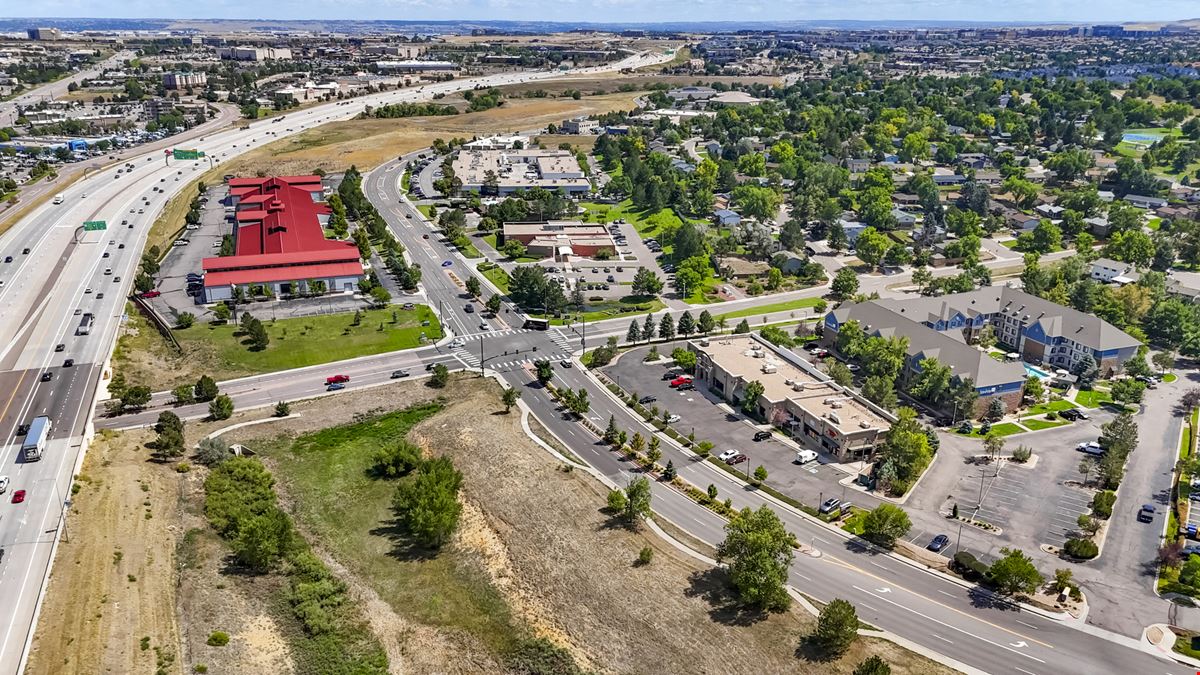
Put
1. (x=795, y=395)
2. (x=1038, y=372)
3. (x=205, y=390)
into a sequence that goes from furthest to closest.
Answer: (x=1038, y=372)
(x=205, y=390)
(x=795, y=395)

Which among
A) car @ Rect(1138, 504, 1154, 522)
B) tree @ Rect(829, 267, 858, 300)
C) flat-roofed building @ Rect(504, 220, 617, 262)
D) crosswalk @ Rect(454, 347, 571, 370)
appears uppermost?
flat-roofed building @ Rect(504, 220, 617, 262)

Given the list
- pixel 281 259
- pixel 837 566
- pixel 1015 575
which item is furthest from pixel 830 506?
pixel 281 259

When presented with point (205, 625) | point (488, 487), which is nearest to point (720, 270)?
point (488, 487)

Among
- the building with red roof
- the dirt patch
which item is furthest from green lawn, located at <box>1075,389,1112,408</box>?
the building with red roof

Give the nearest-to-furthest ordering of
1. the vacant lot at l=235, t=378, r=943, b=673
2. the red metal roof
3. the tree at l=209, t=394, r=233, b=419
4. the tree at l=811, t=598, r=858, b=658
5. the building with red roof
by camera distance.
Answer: the tree at l=811, t=598, r=858, b=658 < the vacant lot at l=235, t=378, r=943, b=673 < the tree at l=209, t=394, r=233, b=419 < the red metal roof < the building with red roof

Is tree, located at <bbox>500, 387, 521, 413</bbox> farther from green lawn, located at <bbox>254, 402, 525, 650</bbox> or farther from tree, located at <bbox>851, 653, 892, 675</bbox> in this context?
tree, located at <bbox>851, 653, 892, 675</bbox>

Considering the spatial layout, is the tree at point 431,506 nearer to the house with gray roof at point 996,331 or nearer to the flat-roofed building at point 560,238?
the house with gray roof at point 996,331

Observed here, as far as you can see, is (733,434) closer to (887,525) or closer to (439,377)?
(887,525)
